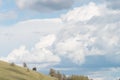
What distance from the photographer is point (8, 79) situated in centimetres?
19975

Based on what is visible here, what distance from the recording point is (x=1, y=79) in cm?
19512

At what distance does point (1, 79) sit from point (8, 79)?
531 centimetres
